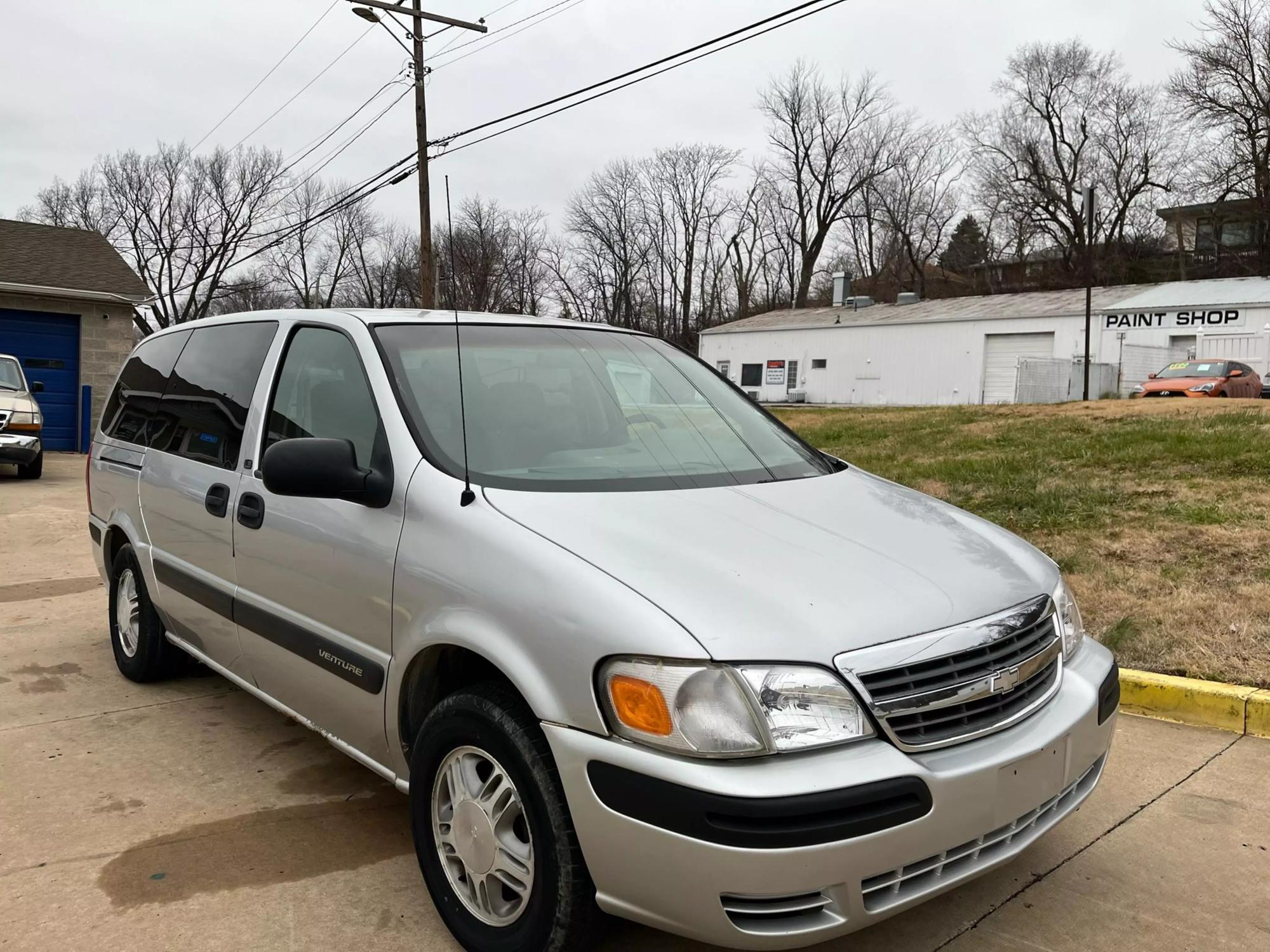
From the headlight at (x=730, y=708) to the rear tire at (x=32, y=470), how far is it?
45.3ft

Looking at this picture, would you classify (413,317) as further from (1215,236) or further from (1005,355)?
(1215,236)

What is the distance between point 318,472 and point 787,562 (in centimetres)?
131

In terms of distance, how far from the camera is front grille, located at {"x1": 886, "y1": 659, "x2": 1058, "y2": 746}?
6.94 feet

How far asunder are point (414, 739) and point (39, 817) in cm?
157

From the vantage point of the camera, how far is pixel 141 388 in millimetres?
4738

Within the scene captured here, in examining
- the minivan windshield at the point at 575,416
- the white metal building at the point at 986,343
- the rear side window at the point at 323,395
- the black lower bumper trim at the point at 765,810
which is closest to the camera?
the black lower bumper trim at the point at 765,810

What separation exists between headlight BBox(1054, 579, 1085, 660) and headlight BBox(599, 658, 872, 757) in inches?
37.3

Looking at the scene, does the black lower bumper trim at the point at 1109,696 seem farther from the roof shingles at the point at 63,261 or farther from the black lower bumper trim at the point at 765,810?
the roof shingles at the point at 63,261

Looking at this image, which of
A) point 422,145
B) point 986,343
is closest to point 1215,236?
point 986,343

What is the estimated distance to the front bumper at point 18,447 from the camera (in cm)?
1278

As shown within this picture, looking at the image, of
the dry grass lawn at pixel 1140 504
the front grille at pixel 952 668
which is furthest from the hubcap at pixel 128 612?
the dry grass lawn at pixel 1140 504

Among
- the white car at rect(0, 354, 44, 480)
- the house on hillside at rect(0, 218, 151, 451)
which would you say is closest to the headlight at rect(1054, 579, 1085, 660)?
the white car at rect(0, 354, 44, 480)

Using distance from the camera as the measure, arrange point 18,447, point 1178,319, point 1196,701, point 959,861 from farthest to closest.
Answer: point 1178,319 → point 18,447 → point 1196,701 → point 959,861

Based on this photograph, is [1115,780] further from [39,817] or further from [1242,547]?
[39,817]
